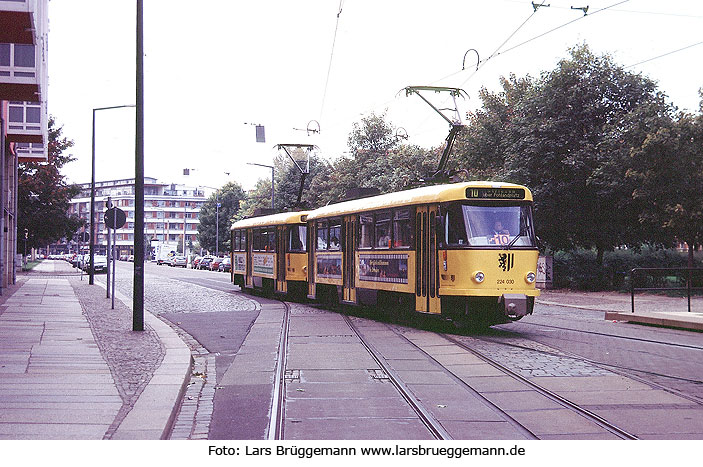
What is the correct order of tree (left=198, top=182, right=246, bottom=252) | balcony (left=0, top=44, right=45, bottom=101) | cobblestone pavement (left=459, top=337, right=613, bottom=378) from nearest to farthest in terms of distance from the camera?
cobblestone pavement (left=459, top=337, right=613, bottom=378)
balcony (left=0, top=44, right=45, bottom=101)
tree (left=198, top=182, right=246, bottom=252)

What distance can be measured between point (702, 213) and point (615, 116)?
6.73 m

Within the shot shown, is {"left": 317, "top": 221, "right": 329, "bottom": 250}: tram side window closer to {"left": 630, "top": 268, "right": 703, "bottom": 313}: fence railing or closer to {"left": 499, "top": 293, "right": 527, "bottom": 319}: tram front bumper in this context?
{"left": 630, "top": 268, "right": 703, "bottom": 313}: fence railing

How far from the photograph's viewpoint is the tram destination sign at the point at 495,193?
1421 centimetres

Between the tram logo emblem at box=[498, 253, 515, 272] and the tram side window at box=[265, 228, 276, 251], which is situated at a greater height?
the tram side window at box=[265, 228, 276, 251]

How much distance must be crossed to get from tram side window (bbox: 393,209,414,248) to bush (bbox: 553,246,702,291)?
55.2 feet

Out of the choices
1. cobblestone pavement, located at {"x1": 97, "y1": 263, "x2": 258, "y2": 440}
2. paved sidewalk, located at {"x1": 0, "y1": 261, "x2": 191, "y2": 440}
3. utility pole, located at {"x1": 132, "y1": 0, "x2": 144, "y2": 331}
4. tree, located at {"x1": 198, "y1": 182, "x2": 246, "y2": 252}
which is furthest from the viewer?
tree, located at {"x1": 198, "y1": 182, "x2": 246, "y2": 252}

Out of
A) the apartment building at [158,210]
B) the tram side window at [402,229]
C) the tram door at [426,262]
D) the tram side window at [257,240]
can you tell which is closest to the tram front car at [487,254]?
the tram door at [426,262]

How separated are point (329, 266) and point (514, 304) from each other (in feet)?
26.3

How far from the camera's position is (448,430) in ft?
21.9

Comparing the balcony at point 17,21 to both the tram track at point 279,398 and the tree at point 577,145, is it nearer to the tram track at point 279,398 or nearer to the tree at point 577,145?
the tram track at point 279,398

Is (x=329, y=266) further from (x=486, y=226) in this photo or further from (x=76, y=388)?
(x=76, y=388)

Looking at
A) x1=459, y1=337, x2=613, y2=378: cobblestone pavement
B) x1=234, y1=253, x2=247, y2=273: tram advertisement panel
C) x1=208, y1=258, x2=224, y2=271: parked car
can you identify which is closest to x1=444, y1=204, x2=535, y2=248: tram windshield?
x1=459, y1=337, x2=613, y2=378: cobblestone pavement

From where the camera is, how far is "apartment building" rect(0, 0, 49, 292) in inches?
632

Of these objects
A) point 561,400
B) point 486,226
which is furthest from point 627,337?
point 561,400
